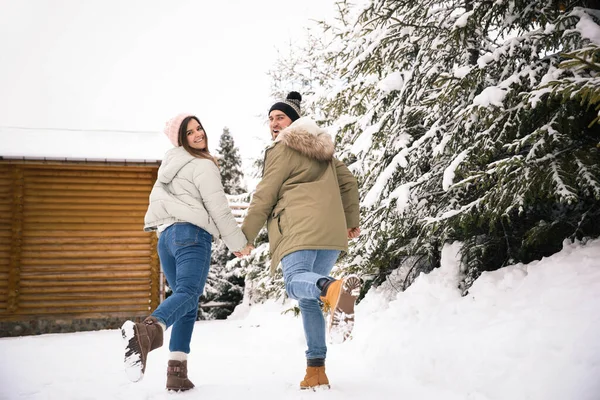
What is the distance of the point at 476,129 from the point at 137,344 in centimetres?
332

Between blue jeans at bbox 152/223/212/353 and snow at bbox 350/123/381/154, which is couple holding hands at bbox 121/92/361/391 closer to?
blue jeans at bbox 152/223/212/353

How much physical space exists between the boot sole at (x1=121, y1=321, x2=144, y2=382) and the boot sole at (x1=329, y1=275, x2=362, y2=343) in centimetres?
112

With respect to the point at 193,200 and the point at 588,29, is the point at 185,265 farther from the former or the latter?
the point at 588,29

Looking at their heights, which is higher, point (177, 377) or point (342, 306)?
point (342, 306)

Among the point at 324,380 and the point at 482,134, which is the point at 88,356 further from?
the point at 482,134

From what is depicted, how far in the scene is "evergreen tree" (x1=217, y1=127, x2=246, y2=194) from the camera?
2284 centimetres

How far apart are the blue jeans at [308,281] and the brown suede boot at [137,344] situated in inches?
35.0

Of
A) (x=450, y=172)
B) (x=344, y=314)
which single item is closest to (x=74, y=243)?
(x=450, y=172)

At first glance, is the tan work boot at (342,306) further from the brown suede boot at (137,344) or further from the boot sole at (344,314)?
the brown suede boot at (137,344)

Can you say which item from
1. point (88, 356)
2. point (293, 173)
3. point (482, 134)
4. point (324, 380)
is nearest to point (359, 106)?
point (482, 134)

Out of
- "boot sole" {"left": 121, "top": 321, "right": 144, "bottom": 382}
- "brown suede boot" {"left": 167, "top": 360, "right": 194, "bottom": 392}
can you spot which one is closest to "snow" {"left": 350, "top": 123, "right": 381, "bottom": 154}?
"brown suede boot" {"left": 167, "top": 360, "right": 194, "bottom": 392}

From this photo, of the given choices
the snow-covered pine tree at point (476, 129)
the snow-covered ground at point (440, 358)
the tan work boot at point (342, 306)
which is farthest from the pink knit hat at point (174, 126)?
the snow-covered pine tree at point (476, 129)

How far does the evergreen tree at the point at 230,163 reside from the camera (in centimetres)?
2284

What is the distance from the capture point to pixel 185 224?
3.47m
